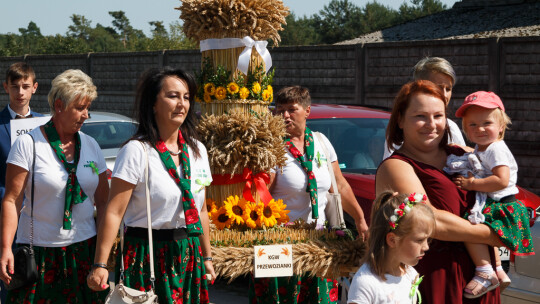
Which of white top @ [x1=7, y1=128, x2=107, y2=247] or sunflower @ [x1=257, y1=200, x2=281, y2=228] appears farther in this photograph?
sunflower @ [x1=257, y1=200, x2=281, y2=228]

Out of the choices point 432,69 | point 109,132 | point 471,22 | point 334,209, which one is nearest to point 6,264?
point 334,209

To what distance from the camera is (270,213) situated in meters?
4.10

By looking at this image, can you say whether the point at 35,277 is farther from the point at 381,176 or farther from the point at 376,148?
the point at 376,148

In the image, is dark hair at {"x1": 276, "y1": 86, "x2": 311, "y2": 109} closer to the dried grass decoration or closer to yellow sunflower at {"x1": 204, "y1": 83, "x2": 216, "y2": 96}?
yellow sunflower at {"x1": 204, "y1": 83, "x2": 216, "y2": 96}

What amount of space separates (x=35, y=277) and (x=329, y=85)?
31.8 feet

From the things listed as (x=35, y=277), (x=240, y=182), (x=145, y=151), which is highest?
(x=145, y=151)

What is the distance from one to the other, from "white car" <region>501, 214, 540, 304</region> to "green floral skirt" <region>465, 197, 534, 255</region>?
1.77 meters

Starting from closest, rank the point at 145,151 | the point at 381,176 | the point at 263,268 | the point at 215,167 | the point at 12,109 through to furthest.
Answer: the point at 381,176 < the point at 145,151 < the point at 263,268 < the point at 215,167 < the point at 12,109

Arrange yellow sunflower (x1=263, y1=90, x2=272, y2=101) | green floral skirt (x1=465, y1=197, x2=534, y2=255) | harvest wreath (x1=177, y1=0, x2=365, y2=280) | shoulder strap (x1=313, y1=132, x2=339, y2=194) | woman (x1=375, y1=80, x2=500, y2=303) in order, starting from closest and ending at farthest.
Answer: woman (x1=375, y1=80, x2=500, y2=303)
green floral skirt (x1=465, y1=197, x2=534, y2=255)
harvest wreath (x1=177, y1=0, x2=365, y2=280)
yellow sunflower (x1=263, y1=90, x2=272, y2=101)
shoulder strap (x1=313, y1=132, x2=339, y2=194)

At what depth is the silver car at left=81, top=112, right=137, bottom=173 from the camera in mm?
9297

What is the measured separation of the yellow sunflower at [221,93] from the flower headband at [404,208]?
140 cm

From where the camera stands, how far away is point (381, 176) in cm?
324

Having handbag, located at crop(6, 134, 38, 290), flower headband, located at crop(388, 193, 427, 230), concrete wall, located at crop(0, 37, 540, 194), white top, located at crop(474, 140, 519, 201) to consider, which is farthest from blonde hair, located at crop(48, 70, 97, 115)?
concrete wall, located at crop(0, 37, 540, 194)

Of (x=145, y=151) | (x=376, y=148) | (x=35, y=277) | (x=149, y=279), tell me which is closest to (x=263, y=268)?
(x=149, y=279)
